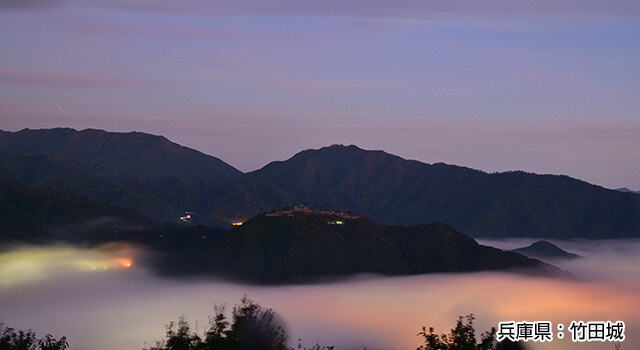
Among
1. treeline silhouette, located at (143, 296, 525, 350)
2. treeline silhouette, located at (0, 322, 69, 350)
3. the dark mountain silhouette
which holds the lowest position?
treeline silhouette, located at (0, 322, 69, 350)

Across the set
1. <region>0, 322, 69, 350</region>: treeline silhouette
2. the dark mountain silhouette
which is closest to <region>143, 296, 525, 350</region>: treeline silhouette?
<region>0, 322, 69, 350</region>: treeline silhouette

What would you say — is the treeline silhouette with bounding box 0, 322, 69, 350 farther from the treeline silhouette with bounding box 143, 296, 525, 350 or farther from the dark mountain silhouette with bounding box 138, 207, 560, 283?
the dark mountain silhouette with bounding box 138, 207, 560, 283

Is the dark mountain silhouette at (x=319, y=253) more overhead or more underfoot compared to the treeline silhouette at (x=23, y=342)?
more overhead

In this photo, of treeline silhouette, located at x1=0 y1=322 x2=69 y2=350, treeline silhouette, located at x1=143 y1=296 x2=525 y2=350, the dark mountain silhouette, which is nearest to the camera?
treeline silhouette, located at x1=143 y1=296 x2=525 y2=350

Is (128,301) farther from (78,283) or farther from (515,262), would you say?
(515,262)

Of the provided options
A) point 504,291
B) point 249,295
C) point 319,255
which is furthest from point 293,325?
point 504,291

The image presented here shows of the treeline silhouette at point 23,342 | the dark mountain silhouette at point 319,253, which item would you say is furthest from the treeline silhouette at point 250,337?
the dark mountain silhouette at point 319,253

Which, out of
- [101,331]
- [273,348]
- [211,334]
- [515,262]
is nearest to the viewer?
[211,334]

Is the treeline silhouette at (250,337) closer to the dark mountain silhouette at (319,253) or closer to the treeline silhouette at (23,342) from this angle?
the treeline silhouette at (23,342)
